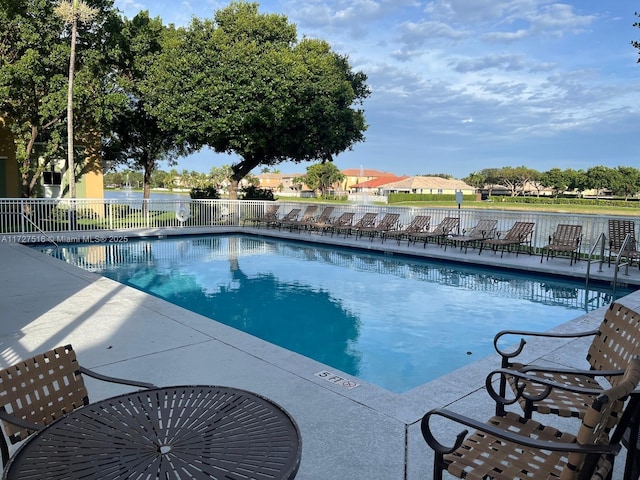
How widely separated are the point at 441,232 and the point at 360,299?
593cm

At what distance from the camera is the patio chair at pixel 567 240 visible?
34.8 feet

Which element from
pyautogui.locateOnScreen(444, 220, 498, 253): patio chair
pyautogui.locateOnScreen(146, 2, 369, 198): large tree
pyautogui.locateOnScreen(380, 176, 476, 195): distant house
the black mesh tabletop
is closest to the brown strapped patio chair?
pyautogui.locateOnScreen(146, 2, 369, 198): large tree

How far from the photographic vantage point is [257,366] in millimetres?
4121

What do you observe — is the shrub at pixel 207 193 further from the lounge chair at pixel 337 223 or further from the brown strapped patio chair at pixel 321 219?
the lounge chair at pixel 337 223

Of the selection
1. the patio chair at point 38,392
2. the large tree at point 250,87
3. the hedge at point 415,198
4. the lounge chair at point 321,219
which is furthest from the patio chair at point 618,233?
the hedge at point 415,198

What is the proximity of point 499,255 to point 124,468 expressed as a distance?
37.9ft

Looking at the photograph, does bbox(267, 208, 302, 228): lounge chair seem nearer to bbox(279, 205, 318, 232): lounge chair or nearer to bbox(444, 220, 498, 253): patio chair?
bbox(279, 205, 318, 232): lounge chair

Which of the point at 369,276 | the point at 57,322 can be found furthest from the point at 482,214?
the point at 57,322

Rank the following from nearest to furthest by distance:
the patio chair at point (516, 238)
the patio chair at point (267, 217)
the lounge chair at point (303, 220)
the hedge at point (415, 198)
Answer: the patio chair at point (516, 238), the lounge chair at point (303, 220), the patio chair at point (267, 217), the hedge at point (415, 198)

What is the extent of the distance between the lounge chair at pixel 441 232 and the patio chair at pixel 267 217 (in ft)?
20.3

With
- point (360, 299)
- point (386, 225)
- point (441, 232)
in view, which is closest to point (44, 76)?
point (386, 225)

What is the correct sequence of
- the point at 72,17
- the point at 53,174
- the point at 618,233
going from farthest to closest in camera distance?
the point at 53,174 < the point at 72,17 < the point at 618,233

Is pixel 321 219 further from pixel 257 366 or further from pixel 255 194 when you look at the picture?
pixel 257 366

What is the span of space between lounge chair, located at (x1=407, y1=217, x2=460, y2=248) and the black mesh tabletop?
11.6 m
